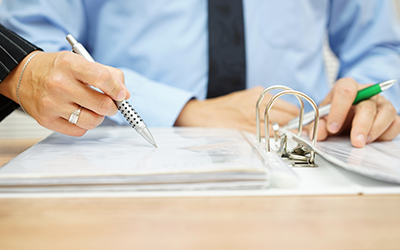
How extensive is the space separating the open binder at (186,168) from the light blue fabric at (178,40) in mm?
335

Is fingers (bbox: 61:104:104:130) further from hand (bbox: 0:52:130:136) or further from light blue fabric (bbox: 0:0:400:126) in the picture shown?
light blue fabric (bbox: 0:0:400:126)

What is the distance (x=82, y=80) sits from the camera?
473mm

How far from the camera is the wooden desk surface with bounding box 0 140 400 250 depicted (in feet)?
0.84

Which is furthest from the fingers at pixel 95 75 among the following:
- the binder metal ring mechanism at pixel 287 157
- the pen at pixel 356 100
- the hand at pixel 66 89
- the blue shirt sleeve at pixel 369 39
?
the blue shirt sleeve at pixel 369 39

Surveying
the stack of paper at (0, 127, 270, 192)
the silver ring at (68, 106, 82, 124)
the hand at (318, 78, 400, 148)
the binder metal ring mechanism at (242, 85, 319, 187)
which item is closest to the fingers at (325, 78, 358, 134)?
the hand at (318, 78, 400, 148)

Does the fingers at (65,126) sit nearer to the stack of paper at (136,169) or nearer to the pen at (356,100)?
the stack of paper at (136,169)

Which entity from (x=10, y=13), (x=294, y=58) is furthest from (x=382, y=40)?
(x=10, y=13)

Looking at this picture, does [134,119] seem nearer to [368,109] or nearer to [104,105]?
[104,105]

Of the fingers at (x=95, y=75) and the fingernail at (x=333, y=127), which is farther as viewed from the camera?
the fingernail at (x=333, y=127)

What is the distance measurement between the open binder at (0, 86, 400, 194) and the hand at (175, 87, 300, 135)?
0.82ft

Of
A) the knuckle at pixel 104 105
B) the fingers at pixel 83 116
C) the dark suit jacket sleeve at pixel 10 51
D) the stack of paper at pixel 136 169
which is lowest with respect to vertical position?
the stack of paper at pixel 136 169

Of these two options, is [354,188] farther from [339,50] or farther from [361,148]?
[339,50]

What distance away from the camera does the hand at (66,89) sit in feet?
1.53

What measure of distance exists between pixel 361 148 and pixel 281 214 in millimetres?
319
